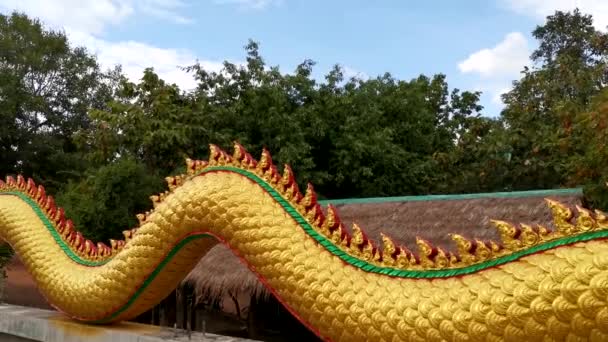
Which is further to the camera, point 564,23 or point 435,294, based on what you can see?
point 564,23

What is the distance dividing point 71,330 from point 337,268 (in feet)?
10.9

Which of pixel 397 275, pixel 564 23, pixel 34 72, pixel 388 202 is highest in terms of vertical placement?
pixel 564 23

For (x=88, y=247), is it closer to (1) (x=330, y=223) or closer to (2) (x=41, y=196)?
(2) (x=41, y=196)

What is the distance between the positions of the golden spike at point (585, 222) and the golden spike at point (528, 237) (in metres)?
0.19

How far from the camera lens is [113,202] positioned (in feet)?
34.3

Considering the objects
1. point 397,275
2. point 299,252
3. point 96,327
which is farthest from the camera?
point 96,327

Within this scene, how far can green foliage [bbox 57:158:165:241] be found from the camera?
10.3 meters

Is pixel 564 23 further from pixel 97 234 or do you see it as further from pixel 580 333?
pixel 580 333

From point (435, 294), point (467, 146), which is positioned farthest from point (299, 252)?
point (467, 146)

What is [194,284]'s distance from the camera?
848 centimetres

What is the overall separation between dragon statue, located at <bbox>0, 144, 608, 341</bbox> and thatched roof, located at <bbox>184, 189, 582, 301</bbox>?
2.18 metres

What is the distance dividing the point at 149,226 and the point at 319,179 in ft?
22.8

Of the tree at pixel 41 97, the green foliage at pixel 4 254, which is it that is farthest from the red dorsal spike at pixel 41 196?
the tree at pixel 41 97

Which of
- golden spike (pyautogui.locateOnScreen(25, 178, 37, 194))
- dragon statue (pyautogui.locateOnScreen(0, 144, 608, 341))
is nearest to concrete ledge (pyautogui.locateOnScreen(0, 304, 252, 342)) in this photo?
dragon statue (pyautogui.locateOnScreen(0, 144, 608, 341))
